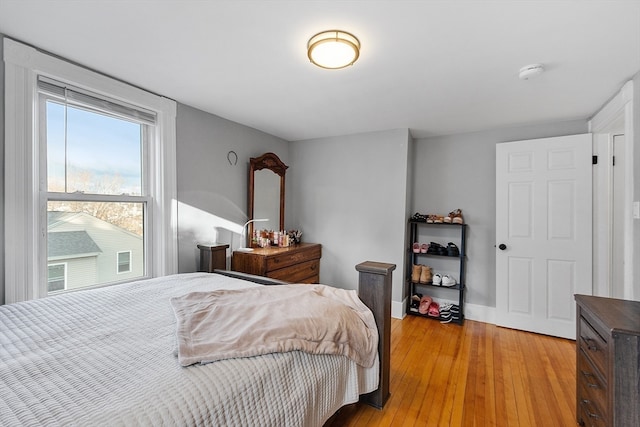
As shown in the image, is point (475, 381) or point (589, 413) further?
point (475, 381)

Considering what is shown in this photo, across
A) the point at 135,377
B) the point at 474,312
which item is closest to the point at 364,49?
the point at 135,377

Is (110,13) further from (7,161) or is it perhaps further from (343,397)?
(343,397)

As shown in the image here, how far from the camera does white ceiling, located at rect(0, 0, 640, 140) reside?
1393mm

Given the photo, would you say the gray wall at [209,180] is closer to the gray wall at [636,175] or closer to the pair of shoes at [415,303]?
the pair of shoes at [415,303]

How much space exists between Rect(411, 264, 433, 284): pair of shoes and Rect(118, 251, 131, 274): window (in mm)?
3063

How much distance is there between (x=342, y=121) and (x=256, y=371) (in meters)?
2.73

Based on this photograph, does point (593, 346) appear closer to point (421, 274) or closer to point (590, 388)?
point (590, 388)

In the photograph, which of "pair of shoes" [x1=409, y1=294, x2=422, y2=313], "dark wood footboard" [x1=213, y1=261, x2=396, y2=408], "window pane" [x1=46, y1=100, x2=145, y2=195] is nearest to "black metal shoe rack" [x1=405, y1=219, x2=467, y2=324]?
"pair of shoes" [x1=409, y1=294, x2=422, y2=313]

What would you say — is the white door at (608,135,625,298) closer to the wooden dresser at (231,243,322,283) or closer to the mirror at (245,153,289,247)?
the wooden dresser at (231,243,322,283)

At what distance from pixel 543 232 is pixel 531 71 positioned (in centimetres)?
186

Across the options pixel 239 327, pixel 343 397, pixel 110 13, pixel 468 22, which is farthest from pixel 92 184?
pixel 468 22

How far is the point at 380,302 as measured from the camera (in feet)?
5.57

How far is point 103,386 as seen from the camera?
0.88m

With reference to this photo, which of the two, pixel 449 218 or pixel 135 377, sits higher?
pixel 449 218
